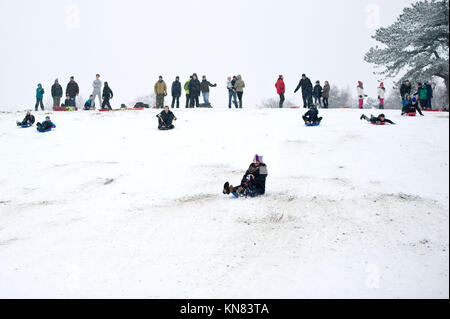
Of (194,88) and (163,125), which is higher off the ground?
(194,88)

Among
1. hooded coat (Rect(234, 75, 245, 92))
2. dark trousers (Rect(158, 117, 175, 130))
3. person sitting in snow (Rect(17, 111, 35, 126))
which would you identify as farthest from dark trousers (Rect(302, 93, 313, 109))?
person sitting in snow (Rect(17, 111, 35, 126))

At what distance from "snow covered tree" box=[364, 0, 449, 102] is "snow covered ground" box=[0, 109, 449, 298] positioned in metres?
12.5

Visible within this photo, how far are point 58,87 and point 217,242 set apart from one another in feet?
68.5

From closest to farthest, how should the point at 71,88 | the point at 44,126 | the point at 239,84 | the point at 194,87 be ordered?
1. the point at 44,126
2. the point at 239,84
3. the point at 194,87
4. the point at 71,88

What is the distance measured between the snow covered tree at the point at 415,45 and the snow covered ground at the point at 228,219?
12548mm

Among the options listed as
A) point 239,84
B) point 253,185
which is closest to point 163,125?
point 239,84

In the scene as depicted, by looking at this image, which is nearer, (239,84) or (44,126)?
(44,126)

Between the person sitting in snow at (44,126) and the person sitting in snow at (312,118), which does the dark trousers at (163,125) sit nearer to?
the person sitting in snow at (44,126)

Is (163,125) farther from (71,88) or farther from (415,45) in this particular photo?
(415,45)

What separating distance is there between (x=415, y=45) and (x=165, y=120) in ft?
61.6

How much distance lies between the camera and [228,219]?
7371 mm

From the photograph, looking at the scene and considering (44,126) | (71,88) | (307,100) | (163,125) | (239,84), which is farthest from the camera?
(71,88)

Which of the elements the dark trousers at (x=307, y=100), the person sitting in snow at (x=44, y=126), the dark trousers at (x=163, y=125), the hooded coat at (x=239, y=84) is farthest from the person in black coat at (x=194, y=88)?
the person sitting in snow at (x=44, y=126)

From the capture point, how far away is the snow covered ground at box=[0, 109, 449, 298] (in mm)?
5219
